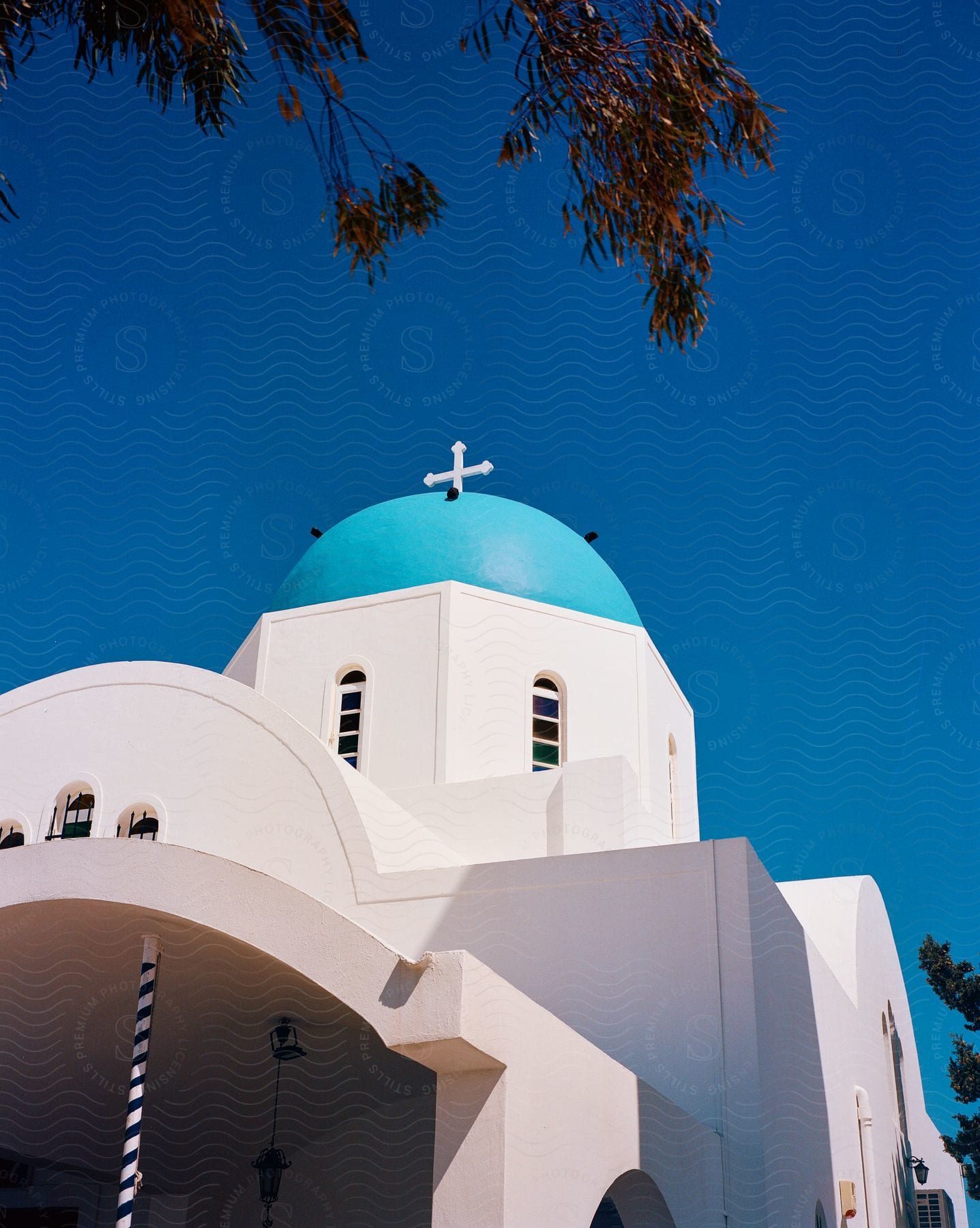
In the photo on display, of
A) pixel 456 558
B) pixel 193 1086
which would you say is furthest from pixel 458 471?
pixel 193 1086

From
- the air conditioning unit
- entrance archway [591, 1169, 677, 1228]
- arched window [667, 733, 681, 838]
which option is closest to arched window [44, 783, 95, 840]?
entrance archway [591, 1169, 677, 1228]

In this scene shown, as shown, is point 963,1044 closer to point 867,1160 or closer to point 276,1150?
point 867,1160

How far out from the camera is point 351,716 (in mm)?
13961

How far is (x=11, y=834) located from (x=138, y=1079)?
4.69 metres

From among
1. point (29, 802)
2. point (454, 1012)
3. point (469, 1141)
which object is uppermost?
point (29, 802)

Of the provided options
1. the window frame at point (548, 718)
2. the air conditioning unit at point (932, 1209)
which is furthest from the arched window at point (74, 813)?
the air conditioning unit at point (932, 1209)

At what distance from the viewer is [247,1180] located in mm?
10961

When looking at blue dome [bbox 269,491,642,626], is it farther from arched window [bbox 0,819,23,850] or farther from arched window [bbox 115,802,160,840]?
arched window [bbox 0,819,23,850]

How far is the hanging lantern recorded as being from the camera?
346 inches

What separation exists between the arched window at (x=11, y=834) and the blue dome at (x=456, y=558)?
4434 millimetres

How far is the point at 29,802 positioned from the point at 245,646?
13.2 ft

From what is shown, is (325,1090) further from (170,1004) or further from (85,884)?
(85,884)

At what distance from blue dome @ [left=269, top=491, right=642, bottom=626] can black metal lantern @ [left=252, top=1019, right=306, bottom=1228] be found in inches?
232

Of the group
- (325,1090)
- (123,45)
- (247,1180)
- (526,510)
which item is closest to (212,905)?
(325,1090)
